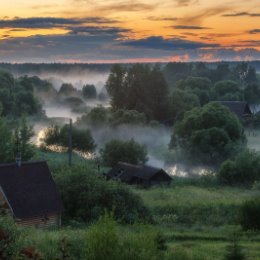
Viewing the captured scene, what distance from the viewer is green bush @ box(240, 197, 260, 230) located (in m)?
33.6

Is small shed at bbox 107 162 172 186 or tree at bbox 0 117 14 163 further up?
tree at bbox 0 117 14 163

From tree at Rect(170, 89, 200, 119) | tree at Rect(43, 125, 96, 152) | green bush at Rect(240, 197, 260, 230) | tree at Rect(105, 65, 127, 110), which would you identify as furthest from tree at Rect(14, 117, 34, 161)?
tree at Rect(170, 89, 200, 119)

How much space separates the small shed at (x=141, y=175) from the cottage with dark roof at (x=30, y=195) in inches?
646

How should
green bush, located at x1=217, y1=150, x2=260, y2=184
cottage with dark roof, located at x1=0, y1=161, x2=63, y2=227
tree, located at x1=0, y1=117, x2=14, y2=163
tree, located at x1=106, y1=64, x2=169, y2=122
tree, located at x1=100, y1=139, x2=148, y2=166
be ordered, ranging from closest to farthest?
cottage with dark roof, located at x1=0, y1=161, x2=63, y2=227 < tree, located at x1=0, y1=117, x2=14, y2=163 < green bush, located at x1=217, y1=150, x2=260, y2=184 < tree, located at x1=100, y1=139, x2=148, y2=166 < tree, located at x1=106, y1=64, x2=169, y2=122

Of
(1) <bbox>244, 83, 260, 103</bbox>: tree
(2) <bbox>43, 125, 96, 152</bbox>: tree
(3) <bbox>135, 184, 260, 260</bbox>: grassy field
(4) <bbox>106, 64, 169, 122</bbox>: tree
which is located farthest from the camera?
(1) <bbox>244, 83, 260, 103</bbox>: tree

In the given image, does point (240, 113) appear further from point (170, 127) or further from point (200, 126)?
point (200, 126)

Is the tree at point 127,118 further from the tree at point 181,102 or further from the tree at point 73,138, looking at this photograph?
the tree at point 181,102

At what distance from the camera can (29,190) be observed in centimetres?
3316

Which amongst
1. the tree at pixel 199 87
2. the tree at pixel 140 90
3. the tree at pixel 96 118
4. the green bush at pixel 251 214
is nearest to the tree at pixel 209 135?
the tree at pixel 96 118

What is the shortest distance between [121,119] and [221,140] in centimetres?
2163

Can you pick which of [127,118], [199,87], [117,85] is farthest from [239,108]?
[127,118]

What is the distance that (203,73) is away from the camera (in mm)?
178125

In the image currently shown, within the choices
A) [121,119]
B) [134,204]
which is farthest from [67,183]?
[121,119]

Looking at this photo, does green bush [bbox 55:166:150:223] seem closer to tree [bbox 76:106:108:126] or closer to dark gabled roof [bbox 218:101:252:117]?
tree [bbox 76:106:108:126]
